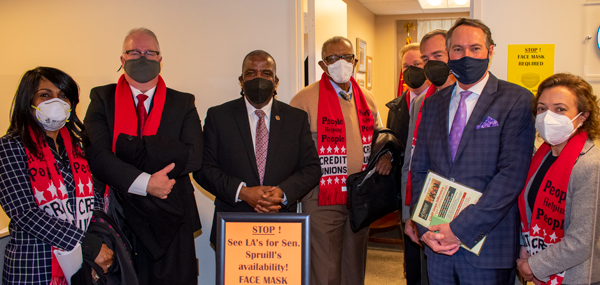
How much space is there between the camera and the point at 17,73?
3.35 m

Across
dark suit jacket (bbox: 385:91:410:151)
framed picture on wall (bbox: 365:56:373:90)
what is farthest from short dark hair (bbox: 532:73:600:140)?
framed picture on wall (bbox: 365:56:373:90)

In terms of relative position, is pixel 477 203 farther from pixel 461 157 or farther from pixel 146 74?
pixel 146 74

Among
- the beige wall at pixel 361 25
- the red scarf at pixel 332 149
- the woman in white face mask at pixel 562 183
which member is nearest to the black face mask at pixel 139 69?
the red scarf at pixel 332 149

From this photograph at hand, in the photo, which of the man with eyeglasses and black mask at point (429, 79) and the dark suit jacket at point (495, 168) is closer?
the dark suit jacket at point (495, 168)

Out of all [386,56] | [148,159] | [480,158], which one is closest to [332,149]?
[480,158]

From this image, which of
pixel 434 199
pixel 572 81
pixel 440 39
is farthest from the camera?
pixel 440 39

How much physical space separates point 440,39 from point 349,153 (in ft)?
2.98

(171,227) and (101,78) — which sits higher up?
(101,78)

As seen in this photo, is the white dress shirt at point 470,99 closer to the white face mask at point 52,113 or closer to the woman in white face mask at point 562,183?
the woman in white face mask at point 562,183

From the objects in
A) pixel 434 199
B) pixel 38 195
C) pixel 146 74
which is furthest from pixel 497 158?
pixel 38 195

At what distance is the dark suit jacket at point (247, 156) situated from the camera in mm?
2164

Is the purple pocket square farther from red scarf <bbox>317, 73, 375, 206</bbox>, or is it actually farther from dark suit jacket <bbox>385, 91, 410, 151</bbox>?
dark suit jacket <bbox>385, 91, 410, 151</bbox>

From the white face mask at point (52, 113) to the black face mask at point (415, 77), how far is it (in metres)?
2.17

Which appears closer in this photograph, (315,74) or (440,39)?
(440,39)
